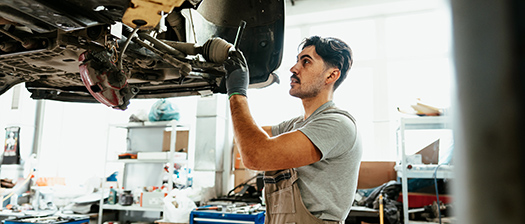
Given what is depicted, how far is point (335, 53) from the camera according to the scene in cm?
162

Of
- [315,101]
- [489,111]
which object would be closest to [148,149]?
[315,101]

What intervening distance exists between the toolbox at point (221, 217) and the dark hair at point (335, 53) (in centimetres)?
173

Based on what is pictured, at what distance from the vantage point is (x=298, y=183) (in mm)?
1414

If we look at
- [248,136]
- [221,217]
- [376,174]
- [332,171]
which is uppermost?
[248,136]

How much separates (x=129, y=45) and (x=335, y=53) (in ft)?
2.79

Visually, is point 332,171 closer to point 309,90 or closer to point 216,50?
point 309,90

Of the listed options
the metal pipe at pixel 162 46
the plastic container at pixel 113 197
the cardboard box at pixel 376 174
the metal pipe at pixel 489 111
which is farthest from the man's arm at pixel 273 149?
the plastic container at pixel 113 197

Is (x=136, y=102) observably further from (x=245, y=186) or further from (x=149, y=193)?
(x=245, y=186)

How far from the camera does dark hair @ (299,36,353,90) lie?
161 centimetres

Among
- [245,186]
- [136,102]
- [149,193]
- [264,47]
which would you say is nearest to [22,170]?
[136,102]

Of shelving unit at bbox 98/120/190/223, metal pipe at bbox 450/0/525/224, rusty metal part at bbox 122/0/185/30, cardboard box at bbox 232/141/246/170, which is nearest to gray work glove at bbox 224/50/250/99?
rusty metal part at bbox 122/0/185/30

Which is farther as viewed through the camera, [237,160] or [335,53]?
[237,160]

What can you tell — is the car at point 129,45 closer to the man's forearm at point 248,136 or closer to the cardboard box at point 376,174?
the man's forearm at point 248,136

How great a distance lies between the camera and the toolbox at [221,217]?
9.94 feet
